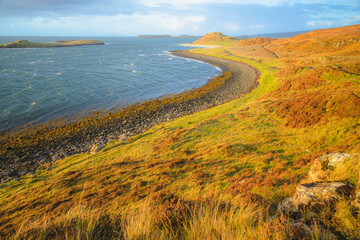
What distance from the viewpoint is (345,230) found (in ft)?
11.5

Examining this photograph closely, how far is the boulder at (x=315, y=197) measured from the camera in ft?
14.5

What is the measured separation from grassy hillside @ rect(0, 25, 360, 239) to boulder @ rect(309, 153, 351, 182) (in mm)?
813

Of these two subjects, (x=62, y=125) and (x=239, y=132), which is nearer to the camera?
(x=239, y=132)

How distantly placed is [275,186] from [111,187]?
26.5 ft

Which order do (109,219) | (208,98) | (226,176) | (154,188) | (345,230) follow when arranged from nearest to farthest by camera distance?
1. (345,230)
2. (109,219)
3. (154,188)
4. (226,176)
5. (208,98)

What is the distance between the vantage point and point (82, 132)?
21.4 metres

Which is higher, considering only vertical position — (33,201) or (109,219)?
(109,219)

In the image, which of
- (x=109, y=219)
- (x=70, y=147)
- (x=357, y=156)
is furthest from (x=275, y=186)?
(x=70, y=147)

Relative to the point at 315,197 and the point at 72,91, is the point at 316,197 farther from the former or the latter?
the point at 72,91

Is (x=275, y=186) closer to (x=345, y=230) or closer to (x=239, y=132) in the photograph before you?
(x=345, y=230)

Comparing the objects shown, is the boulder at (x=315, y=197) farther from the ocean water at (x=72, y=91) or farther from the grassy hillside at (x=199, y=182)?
the ocean water at (x=72, y=91)

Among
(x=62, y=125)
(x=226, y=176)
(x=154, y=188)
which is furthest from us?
(x=62, y=125)

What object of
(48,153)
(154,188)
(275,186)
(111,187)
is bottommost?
(48,153)

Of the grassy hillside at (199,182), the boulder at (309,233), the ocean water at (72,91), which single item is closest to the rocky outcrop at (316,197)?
the grassy hillside at (199,182)
